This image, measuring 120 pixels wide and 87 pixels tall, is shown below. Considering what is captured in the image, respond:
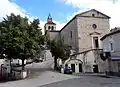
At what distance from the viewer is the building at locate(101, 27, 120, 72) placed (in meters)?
34.5

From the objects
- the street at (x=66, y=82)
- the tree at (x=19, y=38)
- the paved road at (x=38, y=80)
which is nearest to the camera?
the street at (x=66, y=82)

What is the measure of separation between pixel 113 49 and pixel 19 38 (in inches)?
586

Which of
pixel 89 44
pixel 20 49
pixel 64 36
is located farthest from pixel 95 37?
pixel 20 49

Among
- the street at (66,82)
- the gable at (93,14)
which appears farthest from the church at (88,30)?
the street at (66,82)

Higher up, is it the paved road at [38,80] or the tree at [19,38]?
the tree at [19,38]

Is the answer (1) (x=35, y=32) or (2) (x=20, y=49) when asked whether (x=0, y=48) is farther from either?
(1) (x=35, y=32)

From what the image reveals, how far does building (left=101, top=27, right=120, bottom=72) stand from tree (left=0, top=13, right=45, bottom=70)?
35.5 feet

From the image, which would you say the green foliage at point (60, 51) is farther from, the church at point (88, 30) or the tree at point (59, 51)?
the church at point (88, 30)

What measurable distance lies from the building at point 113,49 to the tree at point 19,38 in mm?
10830

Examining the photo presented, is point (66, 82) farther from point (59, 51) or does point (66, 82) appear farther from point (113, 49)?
point (59, 51)

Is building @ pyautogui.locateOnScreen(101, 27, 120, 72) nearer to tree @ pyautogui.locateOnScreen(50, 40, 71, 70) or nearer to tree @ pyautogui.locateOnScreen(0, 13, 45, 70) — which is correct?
tree @ pyautogui.locateOnScreen(0, 13, 45, 70)

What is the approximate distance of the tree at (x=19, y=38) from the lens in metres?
31.0

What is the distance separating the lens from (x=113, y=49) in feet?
119

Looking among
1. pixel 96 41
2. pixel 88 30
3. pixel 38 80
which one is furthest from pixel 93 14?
pixel 38 80
